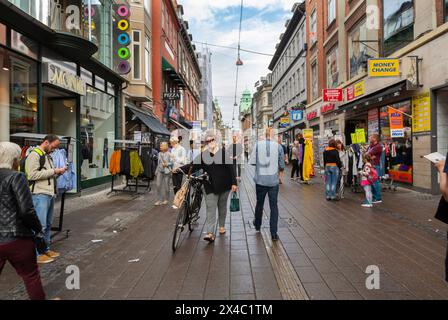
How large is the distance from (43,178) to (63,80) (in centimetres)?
670

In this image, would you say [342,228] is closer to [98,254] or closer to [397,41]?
[98,254]

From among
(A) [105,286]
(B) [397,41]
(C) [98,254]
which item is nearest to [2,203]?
(A) [105,286]

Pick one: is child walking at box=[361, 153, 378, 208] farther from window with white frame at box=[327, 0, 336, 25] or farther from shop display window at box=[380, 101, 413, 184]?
window with white frame at box=[327, 0, 336, 25]

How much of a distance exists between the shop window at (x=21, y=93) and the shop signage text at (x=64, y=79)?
0.35 meters

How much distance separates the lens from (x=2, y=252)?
321 centimetres

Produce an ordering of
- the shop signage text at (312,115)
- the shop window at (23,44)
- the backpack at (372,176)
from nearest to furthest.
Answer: the shop window at (23,44) < the backpack at (372,176) < the shop signage text at (312,115)

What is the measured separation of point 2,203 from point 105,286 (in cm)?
155

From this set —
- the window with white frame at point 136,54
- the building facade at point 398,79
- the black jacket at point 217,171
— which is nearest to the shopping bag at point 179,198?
the black jacket at point 217,171

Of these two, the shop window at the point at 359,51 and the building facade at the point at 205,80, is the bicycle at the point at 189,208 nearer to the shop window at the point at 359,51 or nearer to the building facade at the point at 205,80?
the shop window at the point at 359,51

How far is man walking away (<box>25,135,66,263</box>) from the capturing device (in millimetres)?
5066

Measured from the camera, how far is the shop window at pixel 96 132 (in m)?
13.1

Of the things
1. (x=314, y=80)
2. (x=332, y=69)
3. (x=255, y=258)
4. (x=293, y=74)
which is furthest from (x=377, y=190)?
(x=293, y=74)

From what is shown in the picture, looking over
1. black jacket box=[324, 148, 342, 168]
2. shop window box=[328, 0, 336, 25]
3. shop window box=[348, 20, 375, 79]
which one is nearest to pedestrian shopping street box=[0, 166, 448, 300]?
black jacket box=[324, 148, 342, 168]

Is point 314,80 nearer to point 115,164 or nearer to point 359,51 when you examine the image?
point 359,51
